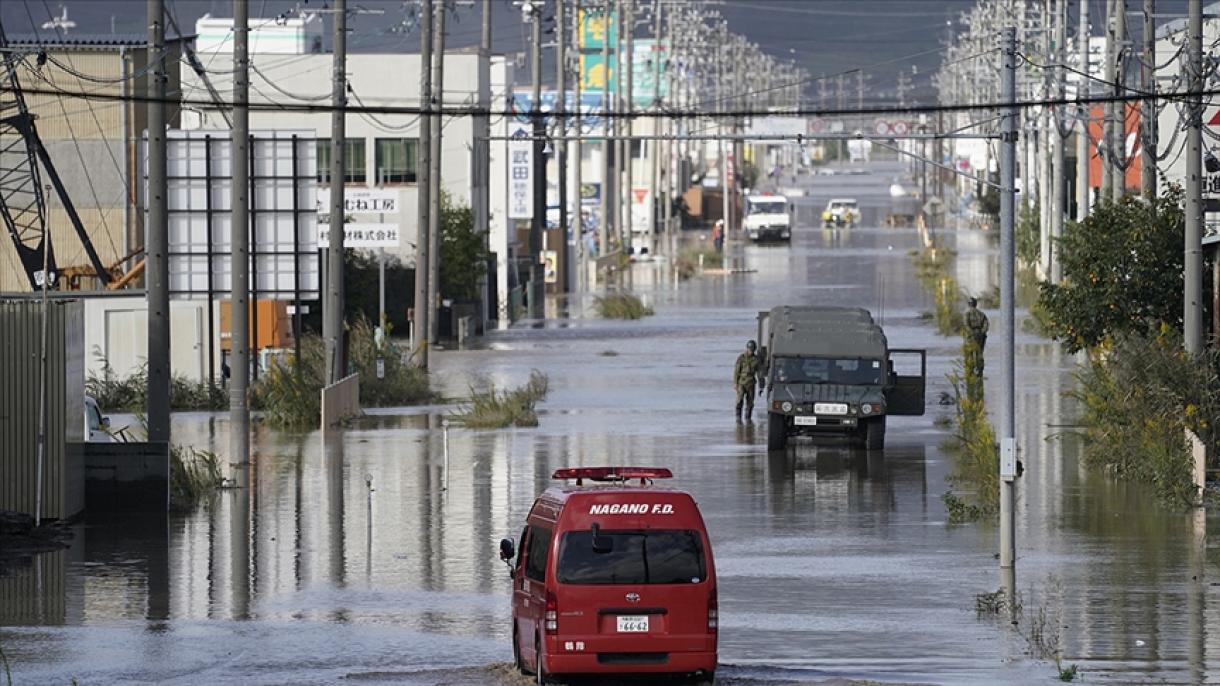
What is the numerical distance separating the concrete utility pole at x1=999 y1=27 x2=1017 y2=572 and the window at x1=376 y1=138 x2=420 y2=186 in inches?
1930

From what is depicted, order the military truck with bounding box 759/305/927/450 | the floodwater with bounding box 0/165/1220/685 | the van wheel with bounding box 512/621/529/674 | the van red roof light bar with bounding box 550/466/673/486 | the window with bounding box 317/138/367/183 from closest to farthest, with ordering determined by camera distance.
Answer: the van wheel with bounding box 512/621/529/674, the van red roof light bar with bounding box 550/466/673/486, the floodwater with bounding box 0/165/1220/685, the military truck with bounding box 759/305/927/450, the window with bounding box 317/138/367/183

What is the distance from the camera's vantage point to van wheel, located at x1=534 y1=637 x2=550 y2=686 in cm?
1652

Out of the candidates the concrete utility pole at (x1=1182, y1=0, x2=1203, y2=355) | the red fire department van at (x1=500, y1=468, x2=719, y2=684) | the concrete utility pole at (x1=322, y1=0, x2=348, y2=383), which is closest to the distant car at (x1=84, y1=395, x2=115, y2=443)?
the concrete utility pole at (x1=322, y1=0, x2=348, y2=383)

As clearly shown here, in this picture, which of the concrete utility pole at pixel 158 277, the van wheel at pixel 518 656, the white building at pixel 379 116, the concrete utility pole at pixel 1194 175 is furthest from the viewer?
the white building at pixel 379 116

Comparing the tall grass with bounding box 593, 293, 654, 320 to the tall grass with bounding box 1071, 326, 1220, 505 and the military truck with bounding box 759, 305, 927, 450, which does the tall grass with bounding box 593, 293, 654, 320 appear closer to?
the military truck with bounding box 759, 305, 927, 450

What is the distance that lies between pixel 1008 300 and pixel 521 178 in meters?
54.5

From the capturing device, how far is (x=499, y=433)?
38.8m

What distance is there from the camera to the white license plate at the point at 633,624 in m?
16.5

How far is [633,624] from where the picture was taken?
1650 centimetres

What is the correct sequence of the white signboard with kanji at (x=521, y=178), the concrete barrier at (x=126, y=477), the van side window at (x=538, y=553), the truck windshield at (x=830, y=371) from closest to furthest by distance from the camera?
the van side window at (x=538, y=553) < the concrete barrier at (x=126, y=477) < the truck windshield at (x=830, y=371) < the white signboard with kanji at (x=521, y=178)

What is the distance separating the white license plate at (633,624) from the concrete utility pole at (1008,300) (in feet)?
19.5

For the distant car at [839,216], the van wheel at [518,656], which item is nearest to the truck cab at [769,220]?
the distant car at [839,216]

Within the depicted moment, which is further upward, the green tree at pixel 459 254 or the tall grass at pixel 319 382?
the green tree at pixel 459 254

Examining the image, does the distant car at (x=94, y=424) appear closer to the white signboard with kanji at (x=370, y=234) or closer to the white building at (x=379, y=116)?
the white signboard with kanji at (x=370, y=234)
